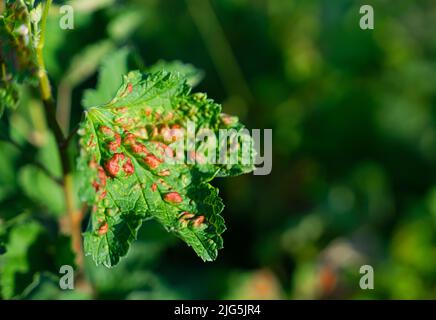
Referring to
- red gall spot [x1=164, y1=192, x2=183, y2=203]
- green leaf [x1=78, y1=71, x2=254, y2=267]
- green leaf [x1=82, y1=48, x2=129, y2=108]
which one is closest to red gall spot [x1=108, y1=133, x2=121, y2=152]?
green leaf [x1=78, y1=71, x2=254, y2=267]

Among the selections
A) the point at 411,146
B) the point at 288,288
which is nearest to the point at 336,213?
the point at 288,288

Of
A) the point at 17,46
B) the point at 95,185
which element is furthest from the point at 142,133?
the point at 17,46

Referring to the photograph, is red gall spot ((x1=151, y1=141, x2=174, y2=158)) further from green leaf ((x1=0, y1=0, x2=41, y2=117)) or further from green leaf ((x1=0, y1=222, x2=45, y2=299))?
green leaf ((x1=0, y1=222, x2=45, y2=299))

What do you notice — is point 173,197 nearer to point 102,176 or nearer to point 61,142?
point 102,176

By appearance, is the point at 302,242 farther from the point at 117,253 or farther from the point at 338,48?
the point at 117,253

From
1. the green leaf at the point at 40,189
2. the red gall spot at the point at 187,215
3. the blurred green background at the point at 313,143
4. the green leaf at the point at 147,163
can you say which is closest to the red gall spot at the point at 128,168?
the green leaf at the point at 147,163

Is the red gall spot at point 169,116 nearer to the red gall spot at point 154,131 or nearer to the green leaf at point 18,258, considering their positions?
the red gall spot at point 154,131
